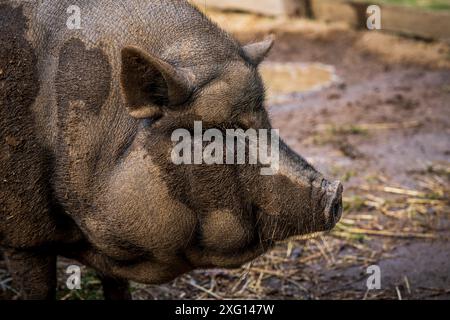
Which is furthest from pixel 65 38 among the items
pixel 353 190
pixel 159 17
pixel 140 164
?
pixel 353 190

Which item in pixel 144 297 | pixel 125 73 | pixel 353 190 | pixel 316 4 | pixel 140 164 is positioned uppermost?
pixel 316 4

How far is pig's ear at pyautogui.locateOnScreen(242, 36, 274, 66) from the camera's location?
122 inches

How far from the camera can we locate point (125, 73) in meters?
2.65

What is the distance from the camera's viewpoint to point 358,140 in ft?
21.1

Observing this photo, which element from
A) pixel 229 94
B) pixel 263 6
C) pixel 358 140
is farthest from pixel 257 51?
pixel 263 6

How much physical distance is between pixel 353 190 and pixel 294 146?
3.21 ft

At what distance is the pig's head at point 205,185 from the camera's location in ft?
9.06

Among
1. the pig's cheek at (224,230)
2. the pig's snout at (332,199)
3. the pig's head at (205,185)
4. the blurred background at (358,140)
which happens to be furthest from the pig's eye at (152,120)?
the blurred background at (358,140)

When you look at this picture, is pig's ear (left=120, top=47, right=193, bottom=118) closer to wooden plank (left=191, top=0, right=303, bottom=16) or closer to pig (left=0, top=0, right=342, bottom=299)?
pig (left=0, top=0, right=342, bottom=299)

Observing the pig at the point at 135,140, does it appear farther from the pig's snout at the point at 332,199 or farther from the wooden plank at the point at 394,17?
the wooden plank at the point at 394,17

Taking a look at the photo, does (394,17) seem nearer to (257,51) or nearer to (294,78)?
(294,78)

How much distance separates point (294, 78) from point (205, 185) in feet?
19.1

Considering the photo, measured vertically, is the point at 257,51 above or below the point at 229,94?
above
